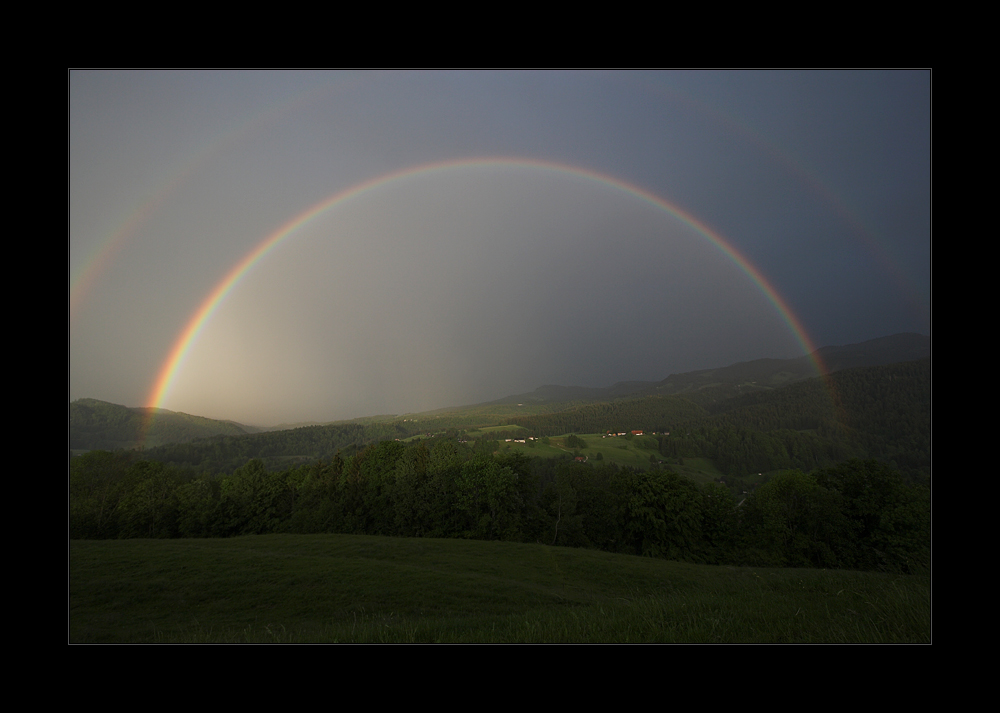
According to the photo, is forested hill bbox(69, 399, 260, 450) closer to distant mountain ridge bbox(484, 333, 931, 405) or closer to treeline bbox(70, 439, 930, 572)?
treeline bbox(70, 439, 930, 572)

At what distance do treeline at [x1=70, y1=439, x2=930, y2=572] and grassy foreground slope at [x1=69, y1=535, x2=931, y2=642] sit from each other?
12.5 metres

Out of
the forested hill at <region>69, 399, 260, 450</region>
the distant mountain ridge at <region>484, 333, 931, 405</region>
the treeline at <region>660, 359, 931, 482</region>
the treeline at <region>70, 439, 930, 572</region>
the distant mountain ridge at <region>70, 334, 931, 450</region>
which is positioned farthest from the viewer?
the distant mountain ridge at <region>484, 333, 931, 405</region>

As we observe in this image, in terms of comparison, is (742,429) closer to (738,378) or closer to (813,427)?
(813,427)

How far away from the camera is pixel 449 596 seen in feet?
47.0

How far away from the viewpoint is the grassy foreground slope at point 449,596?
6070 millimetres

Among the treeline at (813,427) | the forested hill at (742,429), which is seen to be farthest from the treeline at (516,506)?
the treeline at (813,427)

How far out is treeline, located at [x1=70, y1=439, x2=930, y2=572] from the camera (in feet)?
110

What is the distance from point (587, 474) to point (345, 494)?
2706 cm

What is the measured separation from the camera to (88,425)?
46344 mm

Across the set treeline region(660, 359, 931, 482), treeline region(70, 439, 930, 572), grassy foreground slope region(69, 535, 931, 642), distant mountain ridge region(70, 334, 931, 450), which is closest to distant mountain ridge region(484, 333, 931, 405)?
distant mountain ridge region(70, 334, 931, 450)

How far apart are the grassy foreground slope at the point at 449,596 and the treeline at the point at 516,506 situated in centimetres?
1254
